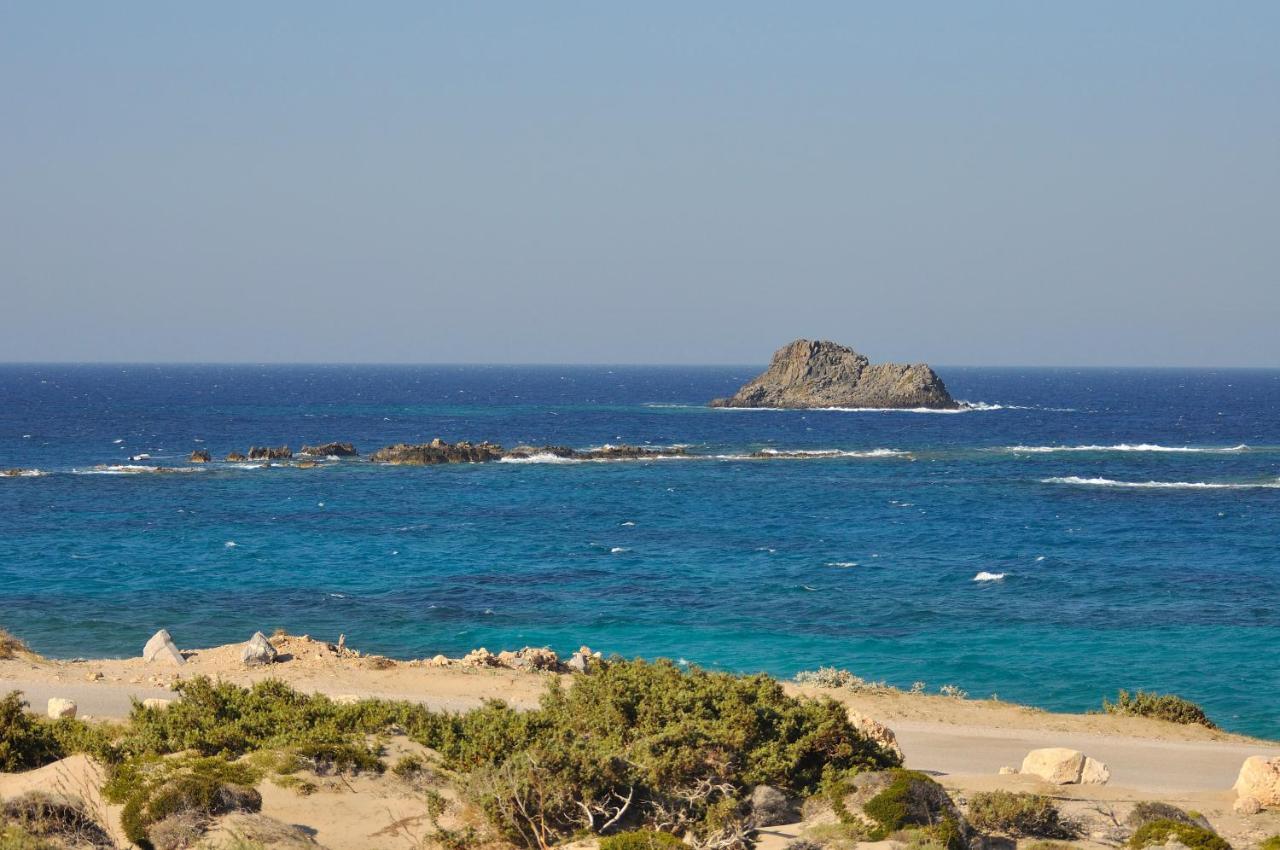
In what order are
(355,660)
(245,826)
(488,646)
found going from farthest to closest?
Result: (488,646), (355,660), (245,826)

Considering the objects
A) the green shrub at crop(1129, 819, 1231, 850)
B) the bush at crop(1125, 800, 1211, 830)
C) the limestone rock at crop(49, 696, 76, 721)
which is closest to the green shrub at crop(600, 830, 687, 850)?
the green shrub at crop(1129, 819, 1231, 850)

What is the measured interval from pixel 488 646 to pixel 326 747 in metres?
18.5

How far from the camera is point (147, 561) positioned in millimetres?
46375

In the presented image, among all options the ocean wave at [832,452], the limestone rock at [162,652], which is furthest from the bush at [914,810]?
the ocean wave at [832,452]

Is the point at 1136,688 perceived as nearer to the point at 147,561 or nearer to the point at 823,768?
the point at 823,768

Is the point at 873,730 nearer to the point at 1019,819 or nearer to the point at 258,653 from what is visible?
the point at 1019,819

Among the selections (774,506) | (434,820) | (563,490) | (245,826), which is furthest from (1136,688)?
Answer: (563,490)

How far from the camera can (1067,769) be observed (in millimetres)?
20688

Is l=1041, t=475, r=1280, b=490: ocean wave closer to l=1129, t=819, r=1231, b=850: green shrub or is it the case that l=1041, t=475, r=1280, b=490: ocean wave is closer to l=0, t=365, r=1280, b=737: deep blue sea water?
l=0, t=365, r=1280, b=737: deep blue sea water

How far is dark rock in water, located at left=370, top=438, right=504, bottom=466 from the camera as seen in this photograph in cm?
8338

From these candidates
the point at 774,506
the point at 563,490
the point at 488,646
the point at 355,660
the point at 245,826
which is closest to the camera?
the point at 245,826

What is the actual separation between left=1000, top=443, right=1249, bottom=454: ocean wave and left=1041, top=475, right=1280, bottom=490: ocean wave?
62.5ft

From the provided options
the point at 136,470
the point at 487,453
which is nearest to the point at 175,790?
the point at 136,470

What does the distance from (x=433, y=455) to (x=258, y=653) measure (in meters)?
54.9
